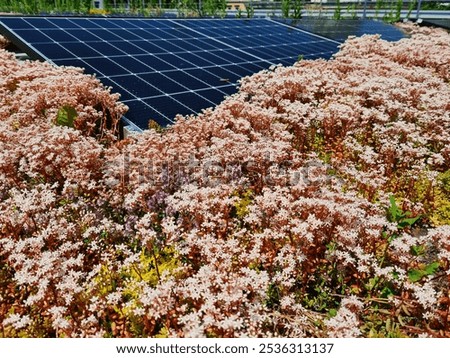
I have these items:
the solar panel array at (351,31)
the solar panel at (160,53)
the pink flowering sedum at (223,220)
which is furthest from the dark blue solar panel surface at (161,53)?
the solar panel array at (351,31)

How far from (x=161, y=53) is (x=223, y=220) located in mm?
8823

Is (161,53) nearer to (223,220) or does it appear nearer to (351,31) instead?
(223,220)

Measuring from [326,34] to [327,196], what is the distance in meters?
16.6

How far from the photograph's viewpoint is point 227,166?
594 cm

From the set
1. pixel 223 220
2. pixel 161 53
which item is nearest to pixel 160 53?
pixel 161 53

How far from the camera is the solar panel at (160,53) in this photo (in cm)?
875

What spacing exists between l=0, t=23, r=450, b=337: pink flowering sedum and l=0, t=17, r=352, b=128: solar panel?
1.01 metres

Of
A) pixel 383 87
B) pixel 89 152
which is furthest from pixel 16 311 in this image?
pixel 383 87

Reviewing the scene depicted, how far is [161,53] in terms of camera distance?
1184 centimetres

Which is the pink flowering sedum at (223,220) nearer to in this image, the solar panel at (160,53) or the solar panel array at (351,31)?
the solar panel at (160,53)

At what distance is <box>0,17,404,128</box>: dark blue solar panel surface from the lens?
28.7 feet

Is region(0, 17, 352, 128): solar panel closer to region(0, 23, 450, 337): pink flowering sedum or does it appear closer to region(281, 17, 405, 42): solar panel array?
region(0, 23, 450, 337): pink flowering sedum

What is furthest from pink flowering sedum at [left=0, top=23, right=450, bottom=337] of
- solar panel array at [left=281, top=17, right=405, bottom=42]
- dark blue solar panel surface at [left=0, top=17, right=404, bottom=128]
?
solar panel array at [left=281, top=17, right=405, bottom=42]
